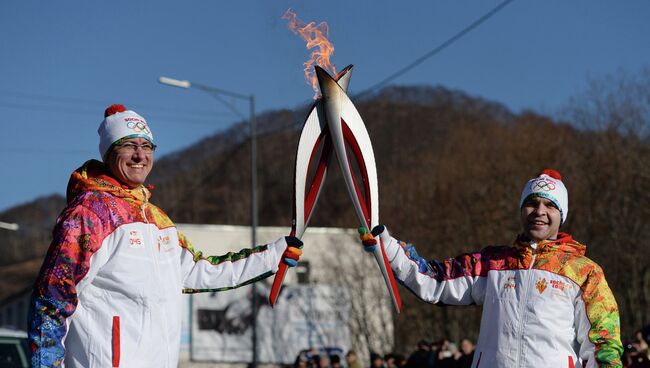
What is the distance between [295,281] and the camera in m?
25.6

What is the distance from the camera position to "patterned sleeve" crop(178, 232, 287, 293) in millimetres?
4137

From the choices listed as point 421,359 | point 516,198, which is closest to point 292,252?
point 421,359

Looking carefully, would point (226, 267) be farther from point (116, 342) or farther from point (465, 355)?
point (465, 355)

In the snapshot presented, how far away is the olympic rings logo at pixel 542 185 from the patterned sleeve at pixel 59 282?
1988 millimetres

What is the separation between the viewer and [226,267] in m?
4.21

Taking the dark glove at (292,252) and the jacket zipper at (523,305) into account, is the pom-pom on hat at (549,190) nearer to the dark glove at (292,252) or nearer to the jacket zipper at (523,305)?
the jacket zipper at (523,305)

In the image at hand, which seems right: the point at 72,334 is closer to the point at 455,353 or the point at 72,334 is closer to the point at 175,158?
the point at 455,353

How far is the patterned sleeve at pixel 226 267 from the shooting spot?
4.14 m

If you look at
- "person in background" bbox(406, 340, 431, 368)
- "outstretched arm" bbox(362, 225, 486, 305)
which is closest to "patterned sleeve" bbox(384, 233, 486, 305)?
"outstretched arm" bbox(362, 225, 486, 305)

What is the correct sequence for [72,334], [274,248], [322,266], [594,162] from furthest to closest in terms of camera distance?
[322,266], [594,162], [274,248], [72,334]

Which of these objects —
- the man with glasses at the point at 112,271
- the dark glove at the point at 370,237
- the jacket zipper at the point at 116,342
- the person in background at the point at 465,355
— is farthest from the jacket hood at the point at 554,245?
the person in background at the point at 465,355

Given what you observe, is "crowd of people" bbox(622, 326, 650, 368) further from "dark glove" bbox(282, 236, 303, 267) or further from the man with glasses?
the man with glasses

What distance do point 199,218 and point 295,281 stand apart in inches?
1413

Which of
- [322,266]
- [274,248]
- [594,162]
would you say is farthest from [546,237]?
[322,266]
